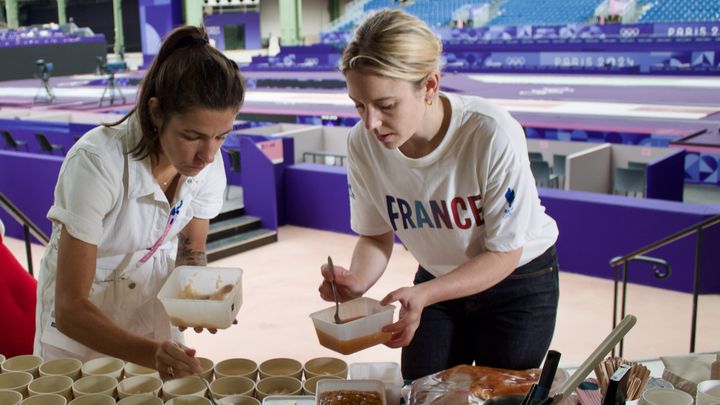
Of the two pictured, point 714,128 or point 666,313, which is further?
point 714,128

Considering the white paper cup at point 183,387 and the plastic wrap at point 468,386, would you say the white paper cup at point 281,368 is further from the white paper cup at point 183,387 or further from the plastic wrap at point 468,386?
the plastic wrap at point 468,386

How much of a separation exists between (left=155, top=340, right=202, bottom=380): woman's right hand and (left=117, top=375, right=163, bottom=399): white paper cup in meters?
0.13

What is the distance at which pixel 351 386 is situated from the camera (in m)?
1.61

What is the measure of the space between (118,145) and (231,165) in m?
6.93

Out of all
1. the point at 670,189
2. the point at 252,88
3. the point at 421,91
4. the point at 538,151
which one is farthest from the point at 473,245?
the point at 252,88

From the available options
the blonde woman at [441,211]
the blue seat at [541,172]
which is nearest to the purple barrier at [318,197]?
the blue seat at [541,172]

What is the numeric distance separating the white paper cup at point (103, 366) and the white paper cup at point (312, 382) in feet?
1.42

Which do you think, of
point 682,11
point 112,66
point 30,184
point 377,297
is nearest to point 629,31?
point 682,11

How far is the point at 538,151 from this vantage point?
8.49 metres

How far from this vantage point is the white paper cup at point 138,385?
172 centimetres

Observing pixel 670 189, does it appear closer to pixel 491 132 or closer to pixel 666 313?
pixel 666 313

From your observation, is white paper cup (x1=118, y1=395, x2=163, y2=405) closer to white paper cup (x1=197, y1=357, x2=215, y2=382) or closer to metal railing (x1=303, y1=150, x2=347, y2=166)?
white paper cup (x1=197, y1=357, x2=215, y2=382)

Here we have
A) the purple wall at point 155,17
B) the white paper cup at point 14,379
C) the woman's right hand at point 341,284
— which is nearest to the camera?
the white paper cup at point 14,379

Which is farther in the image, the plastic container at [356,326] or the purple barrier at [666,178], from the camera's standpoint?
the purple barrier at [666,178]
